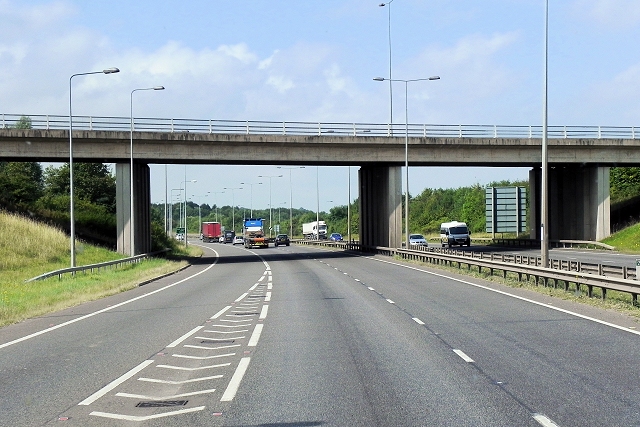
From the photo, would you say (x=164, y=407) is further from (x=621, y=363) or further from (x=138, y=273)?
(x=138, y=273)

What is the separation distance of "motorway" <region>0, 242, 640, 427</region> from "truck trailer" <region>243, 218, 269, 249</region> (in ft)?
233

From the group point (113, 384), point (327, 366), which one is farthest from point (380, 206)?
point (113, 384)

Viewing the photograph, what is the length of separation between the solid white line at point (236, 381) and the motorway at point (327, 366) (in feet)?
0.19

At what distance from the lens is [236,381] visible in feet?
31.3

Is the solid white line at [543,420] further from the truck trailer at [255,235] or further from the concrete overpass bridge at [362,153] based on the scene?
the truck trailer at [255,235]

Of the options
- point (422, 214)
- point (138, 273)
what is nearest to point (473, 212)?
point (422, 214)

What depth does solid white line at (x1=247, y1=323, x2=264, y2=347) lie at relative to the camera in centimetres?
1304

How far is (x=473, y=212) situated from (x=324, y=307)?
98.6 metres

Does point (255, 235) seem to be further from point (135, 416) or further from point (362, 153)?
point (135, 416)

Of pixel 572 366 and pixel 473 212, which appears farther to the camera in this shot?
pixel 473 212

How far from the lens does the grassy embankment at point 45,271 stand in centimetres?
2203

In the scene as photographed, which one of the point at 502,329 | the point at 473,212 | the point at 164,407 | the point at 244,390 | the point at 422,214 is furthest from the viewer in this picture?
the point at 422,214

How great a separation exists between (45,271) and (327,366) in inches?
1178

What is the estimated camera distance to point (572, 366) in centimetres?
1031
